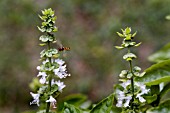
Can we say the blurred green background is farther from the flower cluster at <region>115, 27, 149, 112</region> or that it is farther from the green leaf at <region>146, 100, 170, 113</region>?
the flower cluster at <region>115, 27, 149, 112</region>

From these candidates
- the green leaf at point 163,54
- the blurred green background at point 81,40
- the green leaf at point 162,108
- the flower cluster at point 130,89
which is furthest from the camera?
the blurred green background at point 81,40

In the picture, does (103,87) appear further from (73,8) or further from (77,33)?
(73,8)

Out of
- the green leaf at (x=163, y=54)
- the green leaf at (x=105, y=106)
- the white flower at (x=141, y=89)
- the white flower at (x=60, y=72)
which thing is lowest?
the green leaf at (x=105, y=106)

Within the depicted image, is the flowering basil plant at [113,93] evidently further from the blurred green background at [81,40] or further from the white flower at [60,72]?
the blurred green background at [81,40]

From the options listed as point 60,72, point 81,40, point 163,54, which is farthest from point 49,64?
point 81,40

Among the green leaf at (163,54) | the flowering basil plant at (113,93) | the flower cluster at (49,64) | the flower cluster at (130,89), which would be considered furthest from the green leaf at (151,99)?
the green leaf at (163,54)

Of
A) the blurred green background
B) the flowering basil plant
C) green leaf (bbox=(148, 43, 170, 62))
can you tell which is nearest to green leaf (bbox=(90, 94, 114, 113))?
the flowering basil plant

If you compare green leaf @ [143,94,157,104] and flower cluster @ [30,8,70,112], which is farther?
green leaf @ [143,94,157,104]

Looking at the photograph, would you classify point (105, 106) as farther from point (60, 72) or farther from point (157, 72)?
point (157, 72)

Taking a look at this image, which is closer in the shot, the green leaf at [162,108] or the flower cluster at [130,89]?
the flower cluster at [130,89]
